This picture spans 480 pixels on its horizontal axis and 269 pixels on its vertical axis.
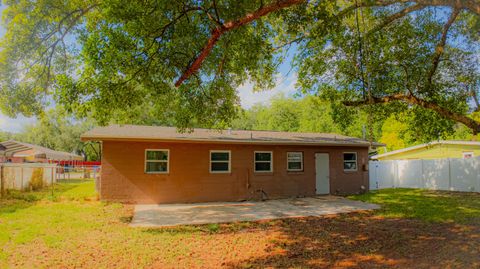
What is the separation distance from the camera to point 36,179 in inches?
613

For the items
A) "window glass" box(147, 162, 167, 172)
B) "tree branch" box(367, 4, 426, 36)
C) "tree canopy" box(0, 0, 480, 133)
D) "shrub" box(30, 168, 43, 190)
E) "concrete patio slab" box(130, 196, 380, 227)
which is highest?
"tree branch" box(367, 4, 426, 36)

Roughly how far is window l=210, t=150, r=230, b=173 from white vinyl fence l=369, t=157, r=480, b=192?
10.2 metres

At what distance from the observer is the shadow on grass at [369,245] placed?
5.08m

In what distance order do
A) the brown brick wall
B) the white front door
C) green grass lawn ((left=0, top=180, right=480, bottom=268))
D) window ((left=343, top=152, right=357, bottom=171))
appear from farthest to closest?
window ((left=343, top=152, right=357, bottom=171)), the white front door, the brown brick wall, green grass lawn ((left=0, top=180, right=480, bottom=268))

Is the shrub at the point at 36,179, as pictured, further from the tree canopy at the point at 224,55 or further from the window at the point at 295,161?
the window at the point at 295,161

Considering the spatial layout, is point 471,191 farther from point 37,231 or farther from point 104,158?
point 37,231

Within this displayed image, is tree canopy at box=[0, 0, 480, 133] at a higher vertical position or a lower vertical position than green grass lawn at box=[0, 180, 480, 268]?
higher

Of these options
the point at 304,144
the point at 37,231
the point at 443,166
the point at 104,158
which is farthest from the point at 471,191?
the point at 37,231

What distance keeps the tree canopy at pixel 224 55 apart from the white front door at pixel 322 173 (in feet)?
11.8

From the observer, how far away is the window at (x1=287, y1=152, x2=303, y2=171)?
14.0 metres

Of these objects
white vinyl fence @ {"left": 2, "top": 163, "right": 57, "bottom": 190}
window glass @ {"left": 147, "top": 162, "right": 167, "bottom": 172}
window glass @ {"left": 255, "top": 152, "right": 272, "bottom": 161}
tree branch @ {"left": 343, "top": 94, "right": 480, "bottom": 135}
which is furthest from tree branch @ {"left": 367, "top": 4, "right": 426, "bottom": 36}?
white vinyl fence @ {"left": 2, "top": 163, "right": 57, "bottom": 190}

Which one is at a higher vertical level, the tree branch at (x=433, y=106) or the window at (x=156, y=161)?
the tree branch at (x=433, y=106)

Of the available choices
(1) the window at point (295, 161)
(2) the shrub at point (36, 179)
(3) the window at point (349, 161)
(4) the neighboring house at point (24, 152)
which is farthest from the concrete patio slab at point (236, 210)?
(4) the neighboring house at point (24, 152)

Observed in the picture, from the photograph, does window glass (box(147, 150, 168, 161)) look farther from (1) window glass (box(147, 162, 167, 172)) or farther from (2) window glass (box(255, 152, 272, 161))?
(2) window glass (box(255, 152, 272, 161))
